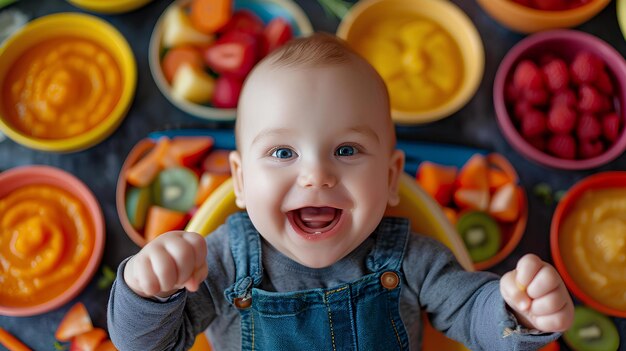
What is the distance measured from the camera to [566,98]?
51.4 inches

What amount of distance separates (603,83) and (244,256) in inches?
36.7

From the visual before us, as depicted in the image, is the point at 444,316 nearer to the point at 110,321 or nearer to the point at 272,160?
the point at 272,160

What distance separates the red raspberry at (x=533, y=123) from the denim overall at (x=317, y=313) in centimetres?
61

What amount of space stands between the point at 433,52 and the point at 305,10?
332 millimetres

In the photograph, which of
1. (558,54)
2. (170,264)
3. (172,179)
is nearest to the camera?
(170,264)

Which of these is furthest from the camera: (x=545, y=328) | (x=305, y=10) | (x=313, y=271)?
(x=305, y=10)

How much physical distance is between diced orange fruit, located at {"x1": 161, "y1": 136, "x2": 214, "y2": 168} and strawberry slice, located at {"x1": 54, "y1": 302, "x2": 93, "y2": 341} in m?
0.34

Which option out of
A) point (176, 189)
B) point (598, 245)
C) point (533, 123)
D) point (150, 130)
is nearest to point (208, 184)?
point (176, 189)

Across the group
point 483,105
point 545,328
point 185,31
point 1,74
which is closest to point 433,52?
point 483,105

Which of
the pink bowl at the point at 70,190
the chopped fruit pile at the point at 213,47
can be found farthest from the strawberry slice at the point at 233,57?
A: the pink bowl at the point at 70,190

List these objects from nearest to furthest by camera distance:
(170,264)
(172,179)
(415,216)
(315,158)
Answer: (170,264)
(315,158)
(415,216)
(172,179)

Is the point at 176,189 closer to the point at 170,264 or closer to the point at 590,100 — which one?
the point at 170,264

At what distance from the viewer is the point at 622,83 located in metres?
1.35

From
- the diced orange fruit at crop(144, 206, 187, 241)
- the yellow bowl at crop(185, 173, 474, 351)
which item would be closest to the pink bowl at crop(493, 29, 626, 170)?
the yellow bowl at crop(185, 173, 474, 351)
